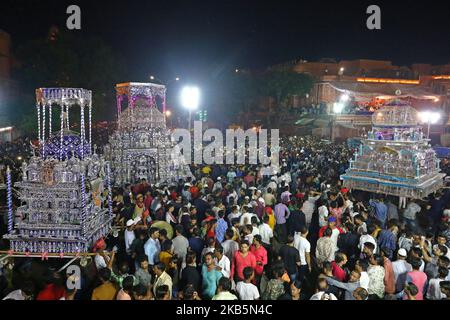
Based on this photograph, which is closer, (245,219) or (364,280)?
(364,280)

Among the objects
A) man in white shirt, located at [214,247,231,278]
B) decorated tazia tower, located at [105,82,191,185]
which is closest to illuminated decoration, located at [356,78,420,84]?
decorated tazia tower, located at [105,82,191,185]

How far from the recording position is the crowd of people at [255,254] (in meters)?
4.93

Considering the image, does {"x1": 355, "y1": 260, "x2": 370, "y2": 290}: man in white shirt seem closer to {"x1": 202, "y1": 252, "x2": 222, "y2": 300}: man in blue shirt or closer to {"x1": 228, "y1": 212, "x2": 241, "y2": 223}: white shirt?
{"x1": 202, "y1": 252, "x2": 222, "y2": 300}: man in blue shirt

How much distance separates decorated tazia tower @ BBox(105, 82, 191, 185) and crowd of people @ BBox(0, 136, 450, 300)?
4.23 metres

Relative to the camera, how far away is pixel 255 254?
6.12 meters

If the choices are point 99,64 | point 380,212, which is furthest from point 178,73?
point 380,212

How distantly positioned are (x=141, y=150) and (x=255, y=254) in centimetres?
966

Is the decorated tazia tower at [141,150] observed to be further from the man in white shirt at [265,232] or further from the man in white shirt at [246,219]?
the man in white shirt at [265,232]

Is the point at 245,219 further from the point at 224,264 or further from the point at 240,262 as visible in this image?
the point at 224,264

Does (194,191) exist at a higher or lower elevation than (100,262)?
higher

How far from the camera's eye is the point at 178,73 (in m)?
43.5

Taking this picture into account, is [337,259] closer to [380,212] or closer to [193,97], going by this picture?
[380,212]

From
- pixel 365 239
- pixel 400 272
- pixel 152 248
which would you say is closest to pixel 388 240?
pixel 365 239

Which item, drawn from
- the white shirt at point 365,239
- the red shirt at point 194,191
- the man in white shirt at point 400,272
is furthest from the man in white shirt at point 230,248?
the red shirt at point 194,191
